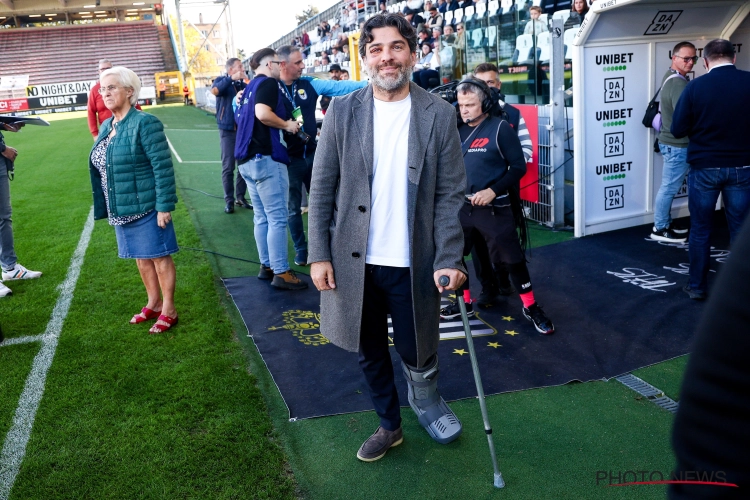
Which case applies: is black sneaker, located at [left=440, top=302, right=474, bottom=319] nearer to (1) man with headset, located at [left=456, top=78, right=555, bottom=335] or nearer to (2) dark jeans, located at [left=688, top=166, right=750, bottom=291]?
(1) man with headset, located at [left=456, top=78, right=555, bottom=335]

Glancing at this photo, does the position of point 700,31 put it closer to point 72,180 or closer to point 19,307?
point 19,307

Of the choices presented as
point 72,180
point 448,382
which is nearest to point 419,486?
point 448,382

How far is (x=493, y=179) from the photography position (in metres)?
4.51

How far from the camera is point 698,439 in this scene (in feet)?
2.72

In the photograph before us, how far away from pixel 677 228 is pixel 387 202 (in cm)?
520

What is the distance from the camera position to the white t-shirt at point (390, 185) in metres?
2.71

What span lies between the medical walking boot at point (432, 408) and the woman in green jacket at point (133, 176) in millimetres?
2239

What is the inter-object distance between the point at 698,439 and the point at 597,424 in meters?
2.66

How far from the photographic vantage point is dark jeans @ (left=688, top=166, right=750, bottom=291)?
15.2 ft

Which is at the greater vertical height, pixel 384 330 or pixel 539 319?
pixel 384 330

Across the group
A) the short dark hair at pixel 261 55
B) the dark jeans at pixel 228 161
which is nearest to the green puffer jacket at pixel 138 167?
the short dark hair at pixel 261 55

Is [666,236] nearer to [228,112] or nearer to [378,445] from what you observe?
[378,445]

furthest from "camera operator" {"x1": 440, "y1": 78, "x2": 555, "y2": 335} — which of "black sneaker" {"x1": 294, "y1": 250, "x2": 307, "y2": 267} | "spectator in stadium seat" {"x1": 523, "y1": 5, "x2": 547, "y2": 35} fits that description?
"spectator in stadium seat" {"x1": 523, "y1": 5, "x2": 547, "y2": 35}

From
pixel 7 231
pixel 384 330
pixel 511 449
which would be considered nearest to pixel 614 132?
pixel 511 449
